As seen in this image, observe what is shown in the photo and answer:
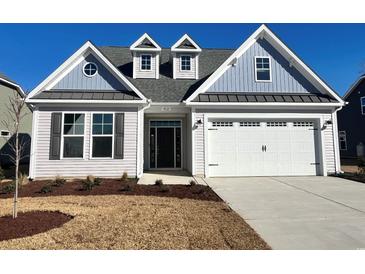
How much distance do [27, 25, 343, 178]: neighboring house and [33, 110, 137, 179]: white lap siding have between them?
0.04 metres

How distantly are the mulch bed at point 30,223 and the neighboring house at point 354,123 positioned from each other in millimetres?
23993

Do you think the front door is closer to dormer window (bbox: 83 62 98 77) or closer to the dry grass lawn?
dormer window (bbox: 83 62 98 77)

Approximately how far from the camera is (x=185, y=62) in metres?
12.9

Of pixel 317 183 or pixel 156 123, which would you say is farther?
pixel 156 123

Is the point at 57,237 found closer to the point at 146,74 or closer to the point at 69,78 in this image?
the point at 69,78

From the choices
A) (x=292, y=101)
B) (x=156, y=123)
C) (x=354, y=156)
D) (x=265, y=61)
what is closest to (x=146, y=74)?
(x=156, y=123)

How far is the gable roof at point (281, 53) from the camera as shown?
10.7m

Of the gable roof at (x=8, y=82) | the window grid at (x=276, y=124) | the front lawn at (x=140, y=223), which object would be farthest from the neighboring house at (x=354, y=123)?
the gable roof at (x=8, y=82)

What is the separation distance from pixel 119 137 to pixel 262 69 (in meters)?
7.11

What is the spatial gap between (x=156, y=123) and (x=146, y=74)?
264 centimetres

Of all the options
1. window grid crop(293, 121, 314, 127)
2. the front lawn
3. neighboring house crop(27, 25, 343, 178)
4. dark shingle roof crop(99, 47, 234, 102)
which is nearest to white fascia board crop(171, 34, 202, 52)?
dark shingle roof crop(99, 47, 234, 102)

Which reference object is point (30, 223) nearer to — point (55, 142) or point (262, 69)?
point (55, 142)
